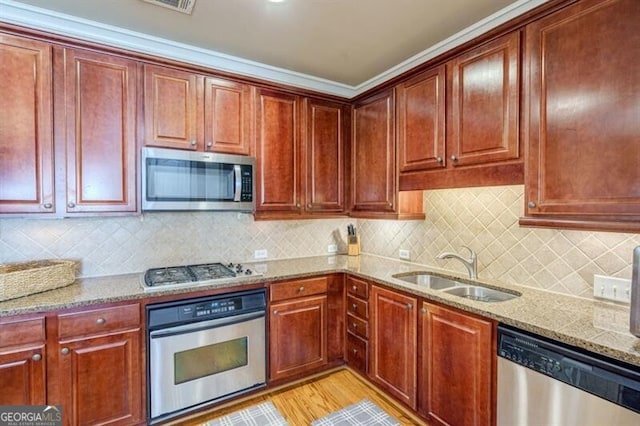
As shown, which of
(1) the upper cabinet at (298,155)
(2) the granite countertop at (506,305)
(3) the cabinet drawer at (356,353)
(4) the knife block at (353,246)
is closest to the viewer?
(2) the granite countertop at (506,305)

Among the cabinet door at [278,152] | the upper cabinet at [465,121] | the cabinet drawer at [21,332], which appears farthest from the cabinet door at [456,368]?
the cabinet drawer at [21,332]

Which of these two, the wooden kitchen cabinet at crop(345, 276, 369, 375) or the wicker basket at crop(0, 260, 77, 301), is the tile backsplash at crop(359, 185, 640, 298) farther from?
the wicker basket at crop(0, 260, 77, 301)

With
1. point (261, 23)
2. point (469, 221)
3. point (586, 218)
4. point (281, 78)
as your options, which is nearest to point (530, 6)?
point (586, 218)

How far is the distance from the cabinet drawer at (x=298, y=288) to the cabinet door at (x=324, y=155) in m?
0.65

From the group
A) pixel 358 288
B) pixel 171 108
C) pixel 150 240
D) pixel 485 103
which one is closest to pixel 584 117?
pixel 485 103

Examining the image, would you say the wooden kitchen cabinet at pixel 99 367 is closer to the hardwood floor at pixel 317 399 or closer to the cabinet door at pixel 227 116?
the hardwood floor at pixel 317 399

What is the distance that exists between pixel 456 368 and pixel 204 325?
154 cm

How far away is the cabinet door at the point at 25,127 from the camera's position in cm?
183

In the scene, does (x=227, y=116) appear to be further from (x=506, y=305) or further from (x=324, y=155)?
(x=506, y=305)

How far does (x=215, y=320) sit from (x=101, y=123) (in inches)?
57.6

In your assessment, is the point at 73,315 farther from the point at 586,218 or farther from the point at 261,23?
the point at 586,218

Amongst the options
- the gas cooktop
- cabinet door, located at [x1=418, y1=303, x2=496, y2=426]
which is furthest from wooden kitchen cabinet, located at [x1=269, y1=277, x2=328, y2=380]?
cabinet door, located at [x1=418, y1=303, x2=496, y2=426]

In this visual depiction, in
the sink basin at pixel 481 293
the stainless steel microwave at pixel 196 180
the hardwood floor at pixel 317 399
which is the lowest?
the hardwood floor at pixel 317 399

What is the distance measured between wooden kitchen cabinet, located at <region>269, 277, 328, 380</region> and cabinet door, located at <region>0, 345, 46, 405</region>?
130 cm
